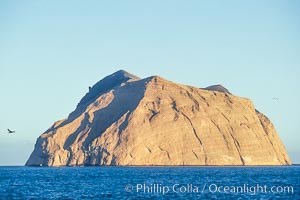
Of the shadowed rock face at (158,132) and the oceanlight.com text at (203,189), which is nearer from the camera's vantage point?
the oceanlight.com text at (203,189)

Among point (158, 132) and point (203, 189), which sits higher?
point (203, 189)

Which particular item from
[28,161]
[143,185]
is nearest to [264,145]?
[28,161]

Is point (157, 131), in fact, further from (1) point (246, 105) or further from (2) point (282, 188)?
(2) point (282, 188)

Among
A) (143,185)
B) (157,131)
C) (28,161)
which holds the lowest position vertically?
(28,161)

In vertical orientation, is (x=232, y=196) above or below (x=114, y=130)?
above

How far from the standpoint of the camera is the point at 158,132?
166750 mm

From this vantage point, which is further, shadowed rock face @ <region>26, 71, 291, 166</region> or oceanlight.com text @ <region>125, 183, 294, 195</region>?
shadowed rock face @ <region>26, 71, 291, 166</region>

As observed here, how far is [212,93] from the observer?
612ft

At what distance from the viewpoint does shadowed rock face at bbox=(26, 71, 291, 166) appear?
165m

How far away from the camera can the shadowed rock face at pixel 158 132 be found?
165000 millimetres

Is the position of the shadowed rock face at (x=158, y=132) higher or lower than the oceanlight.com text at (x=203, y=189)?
lower

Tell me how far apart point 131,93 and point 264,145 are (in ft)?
119

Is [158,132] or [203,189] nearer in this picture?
[203,189]

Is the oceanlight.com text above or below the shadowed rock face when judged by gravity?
above
